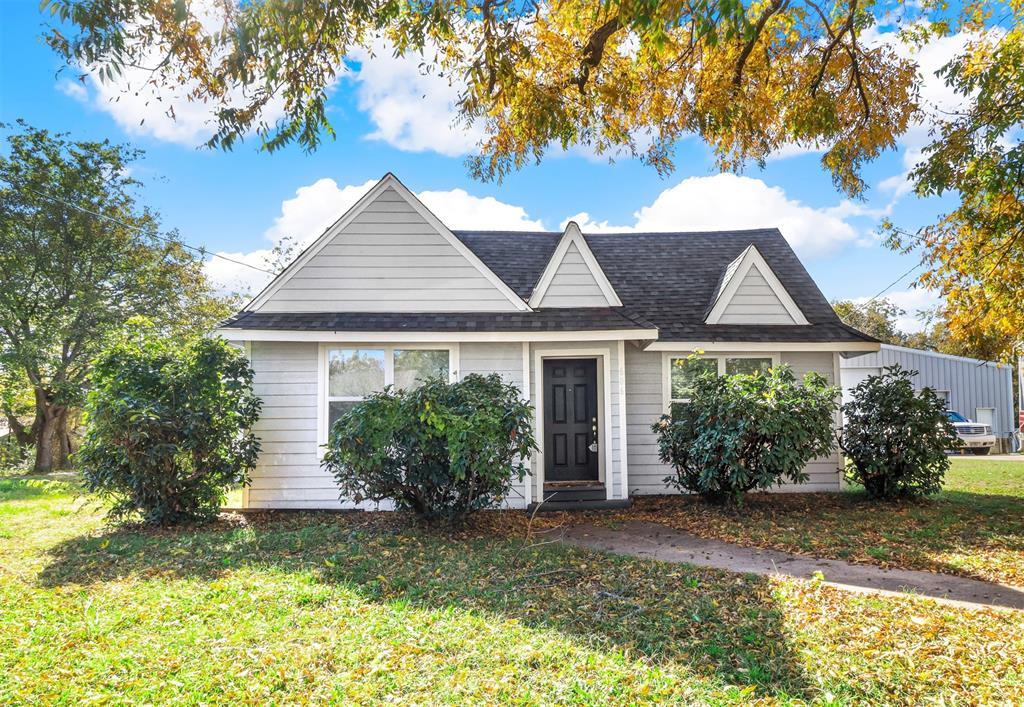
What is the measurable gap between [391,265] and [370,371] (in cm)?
188

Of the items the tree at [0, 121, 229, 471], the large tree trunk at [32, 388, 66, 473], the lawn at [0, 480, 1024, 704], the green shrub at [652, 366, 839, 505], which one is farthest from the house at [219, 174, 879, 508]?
the large tree trunk at [32, 388, 66, 473]

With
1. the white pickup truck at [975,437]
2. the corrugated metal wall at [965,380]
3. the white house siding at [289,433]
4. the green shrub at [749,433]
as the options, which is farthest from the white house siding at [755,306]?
the corrugated metal wall at [965,380]

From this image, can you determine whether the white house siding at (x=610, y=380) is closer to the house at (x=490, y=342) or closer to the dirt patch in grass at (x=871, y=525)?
the house at (x=490, y=342)

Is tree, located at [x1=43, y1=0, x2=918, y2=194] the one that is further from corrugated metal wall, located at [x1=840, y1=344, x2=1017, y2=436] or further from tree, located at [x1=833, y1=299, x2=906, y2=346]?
tree, located at [x1=833, y1=299, x2=906, y2=346]

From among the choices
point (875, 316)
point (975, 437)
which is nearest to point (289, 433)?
point (975, 437)

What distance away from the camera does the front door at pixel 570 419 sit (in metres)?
10.7

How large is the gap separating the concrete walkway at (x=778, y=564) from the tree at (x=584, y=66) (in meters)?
5.20

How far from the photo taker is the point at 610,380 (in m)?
10.0

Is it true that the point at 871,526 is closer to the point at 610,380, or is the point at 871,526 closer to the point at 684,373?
the point at 684,373

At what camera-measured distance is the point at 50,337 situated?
17891 millimetres

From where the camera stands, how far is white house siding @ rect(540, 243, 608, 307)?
1044 centimetres

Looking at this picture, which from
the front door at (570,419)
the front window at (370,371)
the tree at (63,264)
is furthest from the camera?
the tree at (63,264)

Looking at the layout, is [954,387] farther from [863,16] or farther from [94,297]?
[94,297]

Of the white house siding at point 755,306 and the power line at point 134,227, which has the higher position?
the power line at point 134,227
